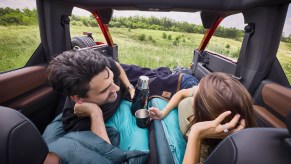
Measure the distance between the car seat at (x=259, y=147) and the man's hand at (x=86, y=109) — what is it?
0.82 metres

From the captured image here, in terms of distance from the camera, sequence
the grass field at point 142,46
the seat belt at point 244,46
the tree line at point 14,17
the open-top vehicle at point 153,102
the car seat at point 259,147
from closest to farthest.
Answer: the car seat at point 259,147 < the open-top vehicle at point 153,102 < the seat belt at point 244,46 < the grass field at point 142,46 < the tree line at point 14,17

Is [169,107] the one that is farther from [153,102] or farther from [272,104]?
[272,104]

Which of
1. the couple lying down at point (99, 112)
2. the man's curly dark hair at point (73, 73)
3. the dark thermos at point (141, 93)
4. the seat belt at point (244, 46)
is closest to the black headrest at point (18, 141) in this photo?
the couple lying down at point (99, 112)

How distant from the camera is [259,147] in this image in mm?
443

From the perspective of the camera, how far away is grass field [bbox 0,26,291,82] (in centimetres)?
183

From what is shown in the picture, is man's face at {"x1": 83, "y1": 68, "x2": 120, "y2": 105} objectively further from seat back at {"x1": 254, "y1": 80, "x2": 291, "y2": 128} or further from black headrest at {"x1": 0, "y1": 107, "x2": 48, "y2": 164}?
seat back at {"x1": 254, "y1": 80, "x2": 291, "y2": 128}

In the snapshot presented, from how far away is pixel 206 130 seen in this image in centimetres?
86

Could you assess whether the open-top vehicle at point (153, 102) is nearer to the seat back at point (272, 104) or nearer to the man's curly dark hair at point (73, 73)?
the seat back at point (272, 104)

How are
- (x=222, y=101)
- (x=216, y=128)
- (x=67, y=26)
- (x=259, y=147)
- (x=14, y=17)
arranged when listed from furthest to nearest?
1. (x=14, y=17)
2. (x=67, y=26)
3. (x=222, y=101)
4. (x=216, y=128)
5. (x=259, y=147)

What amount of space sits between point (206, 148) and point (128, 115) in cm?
63

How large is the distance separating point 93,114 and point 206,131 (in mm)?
651

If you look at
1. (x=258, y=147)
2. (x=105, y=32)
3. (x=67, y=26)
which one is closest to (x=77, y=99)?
(x=258, y=147)

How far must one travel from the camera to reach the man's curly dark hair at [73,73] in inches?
40.3

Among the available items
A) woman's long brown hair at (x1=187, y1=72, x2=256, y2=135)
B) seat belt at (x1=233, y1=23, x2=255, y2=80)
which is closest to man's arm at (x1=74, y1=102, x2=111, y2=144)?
woman's long brown hair at (x1=187, y1=72, x2=256, y2=135)
